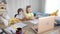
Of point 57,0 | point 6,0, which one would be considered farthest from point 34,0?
point 57,0

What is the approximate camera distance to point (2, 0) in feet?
5.98

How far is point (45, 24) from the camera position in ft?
3.59

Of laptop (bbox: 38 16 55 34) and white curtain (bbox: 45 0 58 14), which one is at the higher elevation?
white curtain (bbox: 45 0 58 14)

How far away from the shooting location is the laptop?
3.43 ft

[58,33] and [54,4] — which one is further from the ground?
[54,4]

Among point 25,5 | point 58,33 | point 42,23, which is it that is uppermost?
point 25,5

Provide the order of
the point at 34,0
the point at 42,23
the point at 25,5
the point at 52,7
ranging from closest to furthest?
the point at 42,23 → the point at 25,5 → the point at 34,0 → the point at 52,7

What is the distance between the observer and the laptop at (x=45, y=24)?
105 cm

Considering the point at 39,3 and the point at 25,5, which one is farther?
the point at 39,3

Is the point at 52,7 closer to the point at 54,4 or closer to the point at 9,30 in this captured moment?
the point at 54,4

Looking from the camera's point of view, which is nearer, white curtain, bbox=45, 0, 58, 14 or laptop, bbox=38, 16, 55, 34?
laptop, bbox=38, 16, 55, 34

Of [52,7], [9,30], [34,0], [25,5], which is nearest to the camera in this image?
[9,30]

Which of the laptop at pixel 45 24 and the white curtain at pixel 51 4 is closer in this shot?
the laptop at pixel 45 24

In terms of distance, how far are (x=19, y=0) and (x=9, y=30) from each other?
94 cm
